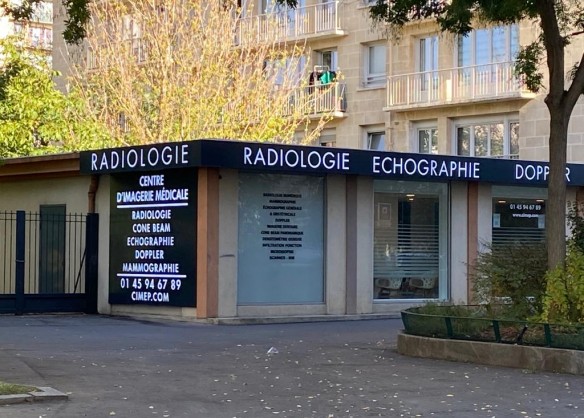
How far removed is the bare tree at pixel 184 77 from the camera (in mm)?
30797

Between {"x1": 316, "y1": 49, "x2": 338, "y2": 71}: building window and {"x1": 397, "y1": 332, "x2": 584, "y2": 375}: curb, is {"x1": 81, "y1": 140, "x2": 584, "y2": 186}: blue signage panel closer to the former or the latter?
{"x1": 397, "y1": 332, "x2": 584, "y2": 375}: curb

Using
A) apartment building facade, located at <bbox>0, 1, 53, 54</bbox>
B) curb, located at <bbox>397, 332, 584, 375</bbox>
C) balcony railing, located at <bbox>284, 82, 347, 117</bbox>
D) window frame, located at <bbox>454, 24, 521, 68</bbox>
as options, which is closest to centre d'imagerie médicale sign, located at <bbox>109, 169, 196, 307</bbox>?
apartment building facade, located at <bbox>0, 1, 53, 54</bbox>

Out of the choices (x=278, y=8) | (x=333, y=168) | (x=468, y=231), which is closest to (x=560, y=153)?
(x=333, y=168)

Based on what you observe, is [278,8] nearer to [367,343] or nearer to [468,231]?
[468,231]

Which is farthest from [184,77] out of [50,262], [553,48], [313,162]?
[553,48]

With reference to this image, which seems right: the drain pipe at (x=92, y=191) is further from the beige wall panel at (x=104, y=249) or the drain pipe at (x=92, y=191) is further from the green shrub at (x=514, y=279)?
the green shrub at (x=514, y=279)

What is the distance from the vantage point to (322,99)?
3609 centimetres

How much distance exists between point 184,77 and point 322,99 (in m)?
6.48

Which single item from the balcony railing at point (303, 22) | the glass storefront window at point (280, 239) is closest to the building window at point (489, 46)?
the balcony railing at point (303, 22)

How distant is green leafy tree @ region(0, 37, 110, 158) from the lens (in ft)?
107

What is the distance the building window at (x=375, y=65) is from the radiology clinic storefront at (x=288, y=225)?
1177 cm

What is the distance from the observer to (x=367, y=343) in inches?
671

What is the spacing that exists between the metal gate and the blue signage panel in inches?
63.3

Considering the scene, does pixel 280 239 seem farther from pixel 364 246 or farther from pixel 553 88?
pixel 553 88
